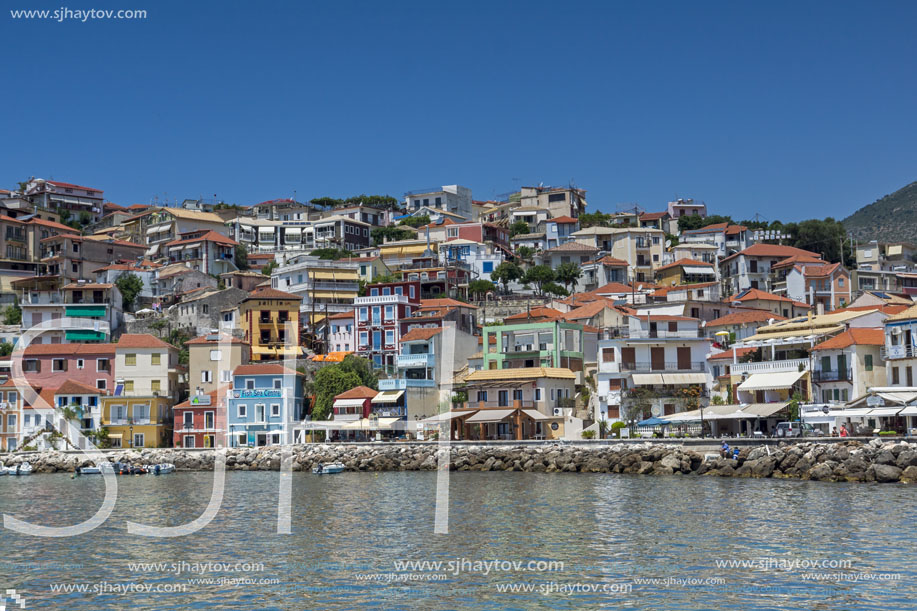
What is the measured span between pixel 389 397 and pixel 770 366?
85.5ft

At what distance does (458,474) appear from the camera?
183ft

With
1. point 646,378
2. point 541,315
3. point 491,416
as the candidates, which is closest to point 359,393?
point 491,416

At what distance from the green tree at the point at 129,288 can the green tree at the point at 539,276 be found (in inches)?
1512

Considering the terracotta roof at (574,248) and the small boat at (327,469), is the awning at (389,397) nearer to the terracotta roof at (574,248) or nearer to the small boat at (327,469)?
the small boat at (327,469)

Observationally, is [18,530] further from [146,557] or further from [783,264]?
[783,264]

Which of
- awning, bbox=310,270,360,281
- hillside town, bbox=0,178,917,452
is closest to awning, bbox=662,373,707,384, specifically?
hillside town, bbox=0,178,917,452

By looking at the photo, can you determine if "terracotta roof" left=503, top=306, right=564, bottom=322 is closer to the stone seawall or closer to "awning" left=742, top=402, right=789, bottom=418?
the stone seawall

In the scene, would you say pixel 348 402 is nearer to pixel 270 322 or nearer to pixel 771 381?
pixel 270 322

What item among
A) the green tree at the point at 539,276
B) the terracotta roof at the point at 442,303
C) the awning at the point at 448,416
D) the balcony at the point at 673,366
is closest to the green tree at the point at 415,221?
the green tree at the point at 539,276

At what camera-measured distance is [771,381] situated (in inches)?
2253

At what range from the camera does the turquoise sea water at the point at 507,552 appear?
23047mm

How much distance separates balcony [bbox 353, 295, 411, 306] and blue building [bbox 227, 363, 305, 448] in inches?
425

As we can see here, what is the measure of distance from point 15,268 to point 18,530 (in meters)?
78.0

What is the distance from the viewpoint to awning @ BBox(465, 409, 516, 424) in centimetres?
6362
